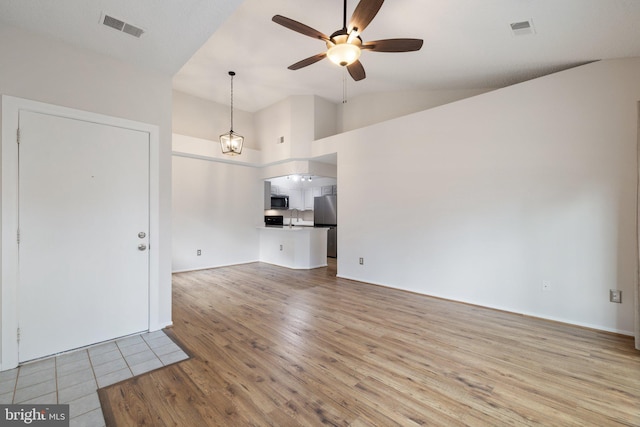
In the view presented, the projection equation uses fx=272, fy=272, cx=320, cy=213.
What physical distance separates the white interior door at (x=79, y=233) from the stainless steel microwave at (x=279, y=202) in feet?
16.4

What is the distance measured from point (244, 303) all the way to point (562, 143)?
436 cm

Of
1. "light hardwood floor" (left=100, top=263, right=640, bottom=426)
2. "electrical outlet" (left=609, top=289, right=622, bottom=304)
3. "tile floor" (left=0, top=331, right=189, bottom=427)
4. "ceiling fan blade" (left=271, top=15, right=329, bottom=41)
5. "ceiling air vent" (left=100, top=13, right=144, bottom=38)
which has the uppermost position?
"ceiling fan blade" (left=271, top=15, right=329, bottom=41)

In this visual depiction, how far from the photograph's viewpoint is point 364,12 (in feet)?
7.41

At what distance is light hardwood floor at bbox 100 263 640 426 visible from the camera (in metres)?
1.67

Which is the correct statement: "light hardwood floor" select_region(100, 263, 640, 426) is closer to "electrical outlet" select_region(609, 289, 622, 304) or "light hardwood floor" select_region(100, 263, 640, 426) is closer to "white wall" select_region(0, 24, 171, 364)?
"electrical outlet" select_region(609, 289, 622, 304)

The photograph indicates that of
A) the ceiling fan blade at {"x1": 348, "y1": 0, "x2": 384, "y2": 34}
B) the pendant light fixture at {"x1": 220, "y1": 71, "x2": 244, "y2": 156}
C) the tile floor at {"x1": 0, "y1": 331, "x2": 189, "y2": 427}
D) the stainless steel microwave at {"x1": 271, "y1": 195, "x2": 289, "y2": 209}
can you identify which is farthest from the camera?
the stainless steel microwave at {"x1": 271, "y1": 195, "x2": 289, "y2": 209}

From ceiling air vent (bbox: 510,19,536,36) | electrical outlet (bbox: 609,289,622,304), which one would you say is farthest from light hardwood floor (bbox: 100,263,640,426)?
ceiling air vent (bbox: 510,19,536,36)

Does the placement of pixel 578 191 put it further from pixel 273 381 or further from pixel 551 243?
pixel 273 381

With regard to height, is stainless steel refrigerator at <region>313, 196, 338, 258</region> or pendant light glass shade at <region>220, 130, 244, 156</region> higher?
pendant light glass shade at <region>220, 130, 244, 156</region>

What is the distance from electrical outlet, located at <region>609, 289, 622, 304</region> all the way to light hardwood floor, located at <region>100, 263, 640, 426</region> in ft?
1.16

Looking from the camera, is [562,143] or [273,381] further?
[562,143]

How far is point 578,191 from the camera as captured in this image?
3.01 m

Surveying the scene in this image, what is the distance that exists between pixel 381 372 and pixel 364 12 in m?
2.91

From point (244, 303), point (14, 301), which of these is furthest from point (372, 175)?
point (14, 301)
